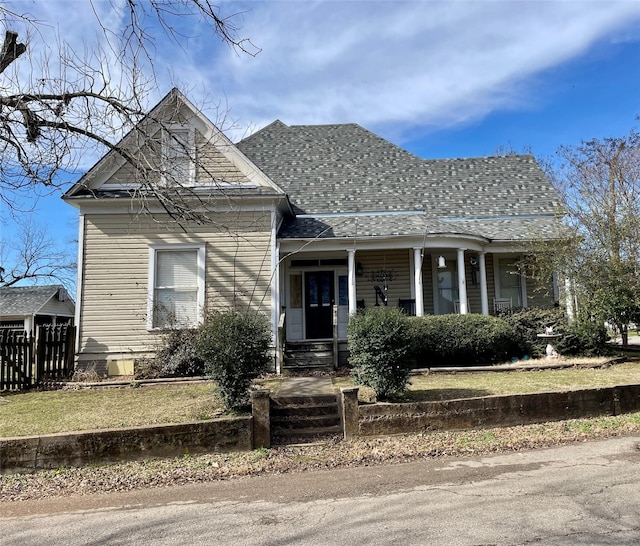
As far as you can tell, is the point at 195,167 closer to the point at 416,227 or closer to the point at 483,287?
the point at 416,227

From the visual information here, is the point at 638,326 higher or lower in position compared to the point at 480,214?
lower

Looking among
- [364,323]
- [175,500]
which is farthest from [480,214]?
[175,500]

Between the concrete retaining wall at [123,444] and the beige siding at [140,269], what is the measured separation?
5947 mm

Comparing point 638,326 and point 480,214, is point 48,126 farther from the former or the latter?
point 638,326

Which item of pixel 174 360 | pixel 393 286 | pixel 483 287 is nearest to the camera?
pixel 174 360

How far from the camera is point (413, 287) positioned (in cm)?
1483

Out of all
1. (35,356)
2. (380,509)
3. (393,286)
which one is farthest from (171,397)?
(393,286)

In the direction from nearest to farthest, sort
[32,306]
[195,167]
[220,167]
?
1. [195,167]
2. [220,167]
3. [32,306]

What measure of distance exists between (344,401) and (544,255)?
9.15 meters

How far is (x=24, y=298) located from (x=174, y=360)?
26.1 meters

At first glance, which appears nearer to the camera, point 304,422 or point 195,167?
point 304,422

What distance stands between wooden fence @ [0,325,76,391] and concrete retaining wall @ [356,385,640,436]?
313 inches

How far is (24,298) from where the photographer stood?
32.3 metres

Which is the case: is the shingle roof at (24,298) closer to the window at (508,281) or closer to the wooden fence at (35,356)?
the wooden fence at (35,356)
